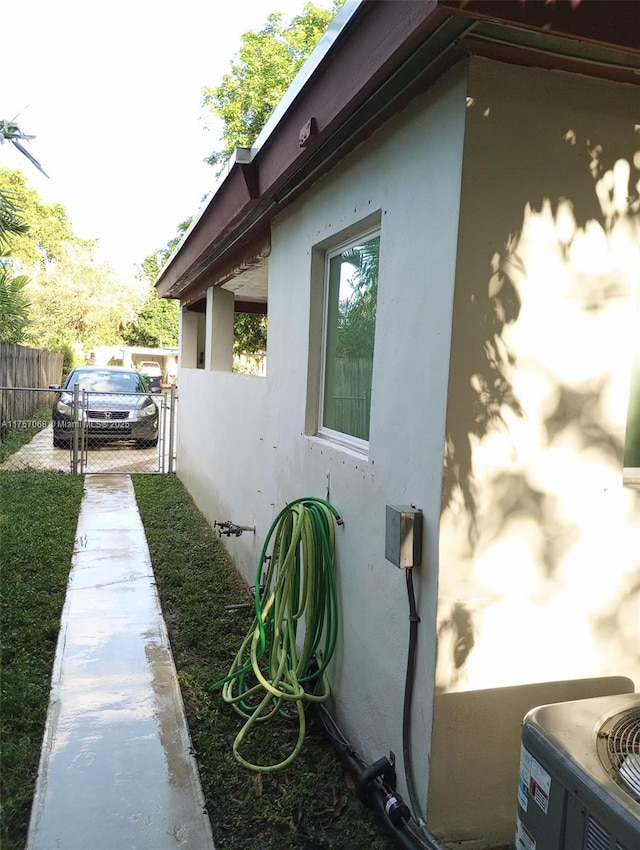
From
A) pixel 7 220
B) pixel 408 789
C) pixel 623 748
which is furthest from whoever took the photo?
pixel 7 220

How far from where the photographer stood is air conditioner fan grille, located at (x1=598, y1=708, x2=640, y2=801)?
1.34 meters

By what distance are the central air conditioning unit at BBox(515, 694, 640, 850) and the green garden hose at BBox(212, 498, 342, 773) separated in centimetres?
180

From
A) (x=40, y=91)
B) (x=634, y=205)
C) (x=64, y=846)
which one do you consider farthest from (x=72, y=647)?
(x=40, y=91)

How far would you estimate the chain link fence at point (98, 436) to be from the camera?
11047mm

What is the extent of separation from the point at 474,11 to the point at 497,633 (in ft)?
6.74

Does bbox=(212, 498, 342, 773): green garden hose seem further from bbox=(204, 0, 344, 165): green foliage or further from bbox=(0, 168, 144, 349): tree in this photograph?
bbox=(0, 168, 144, 349): tree

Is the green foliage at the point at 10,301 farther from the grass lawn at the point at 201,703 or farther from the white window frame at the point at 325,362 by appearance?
the white window frame at the point at 325,362

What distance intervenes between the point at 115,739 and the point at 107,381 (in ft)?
37.5

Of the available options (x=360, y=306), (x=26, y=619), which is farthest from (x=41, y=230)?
(x=360, y=306)

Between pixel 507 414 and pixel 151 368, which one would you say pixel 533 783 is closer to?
pixel 507 414

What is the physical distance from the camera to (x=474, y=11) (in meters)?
1.88

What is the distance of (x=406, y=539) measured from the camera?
7.88 feet

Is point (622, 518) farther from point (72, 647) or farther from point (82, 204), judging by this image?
point (82, 204)

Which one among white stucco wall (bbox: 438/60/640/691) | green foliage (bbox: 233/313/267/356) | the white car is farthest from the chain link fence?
the white car
